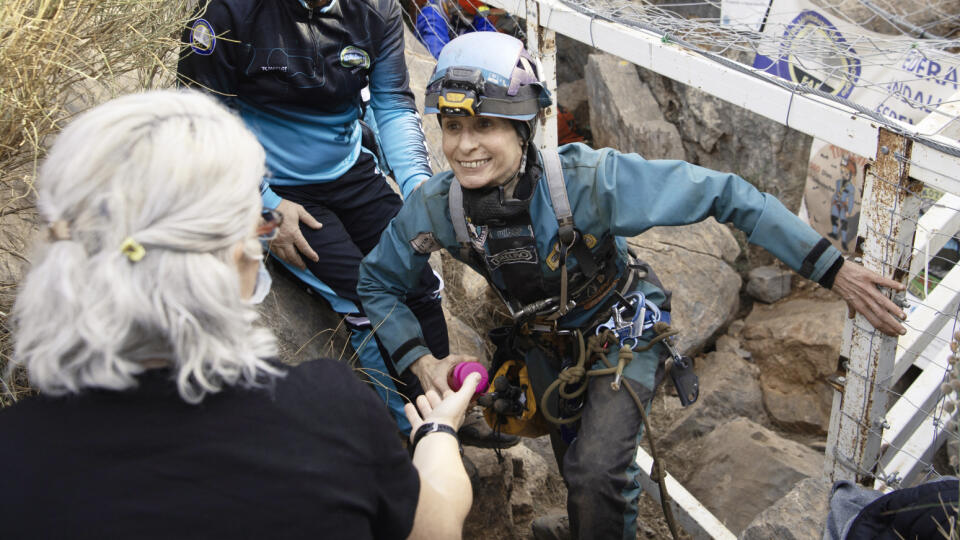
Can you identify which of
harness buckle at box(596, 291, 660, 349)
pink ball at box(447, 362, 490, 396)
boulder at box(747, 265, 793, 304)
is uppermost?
harness buckle at box(596, 291, 660, 349)

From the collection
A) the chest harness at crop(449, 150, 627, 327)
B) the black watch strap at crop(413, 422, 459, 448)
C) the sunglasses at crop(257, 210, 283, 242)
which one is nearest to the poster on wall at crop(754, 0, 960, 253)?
the chest harness at crop(449, 150, 627, 327)

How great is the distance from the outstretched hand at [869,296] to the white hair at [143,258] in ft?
6.65

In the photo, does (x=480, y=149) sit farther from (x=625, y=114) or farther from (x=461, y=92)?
(x=625, y=114)

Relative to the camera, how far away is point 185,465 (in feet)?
4.40

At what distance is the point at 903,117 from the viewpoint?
5363 millimetres

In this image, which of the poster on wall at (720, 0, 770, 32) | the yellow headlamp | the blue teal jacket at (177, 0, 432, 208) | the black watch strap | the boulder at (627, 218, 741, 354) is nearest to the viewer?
the black watch strap

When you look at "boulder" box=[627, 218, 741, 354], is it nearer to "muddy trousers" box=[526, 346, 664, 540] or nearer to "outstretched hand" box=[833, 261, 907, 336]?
"muddy trousers" box=[526, 346, 664, 540]

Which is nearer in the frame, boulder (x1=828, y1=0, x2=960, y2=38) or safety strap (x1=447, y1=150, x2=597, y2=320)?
safety strap (x1=447, y1=150, x2=597, y2=320)

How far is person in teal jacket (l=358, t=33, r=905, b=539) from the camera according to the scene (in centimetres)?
259

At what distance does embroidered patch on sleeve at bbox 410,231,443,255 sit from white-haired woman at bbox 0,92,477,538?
1423 mm

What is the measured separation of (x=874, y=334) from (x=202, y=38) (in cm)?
277

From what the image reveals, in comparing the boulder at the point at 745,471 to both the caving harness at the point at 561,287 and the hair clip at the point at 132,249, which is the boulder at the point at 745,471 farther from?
the hair clip at the point at 132,249

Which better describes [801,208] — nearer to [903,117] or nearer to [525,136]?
[903,117]

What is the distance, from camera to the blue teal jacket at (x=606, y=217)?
2.57 meters
